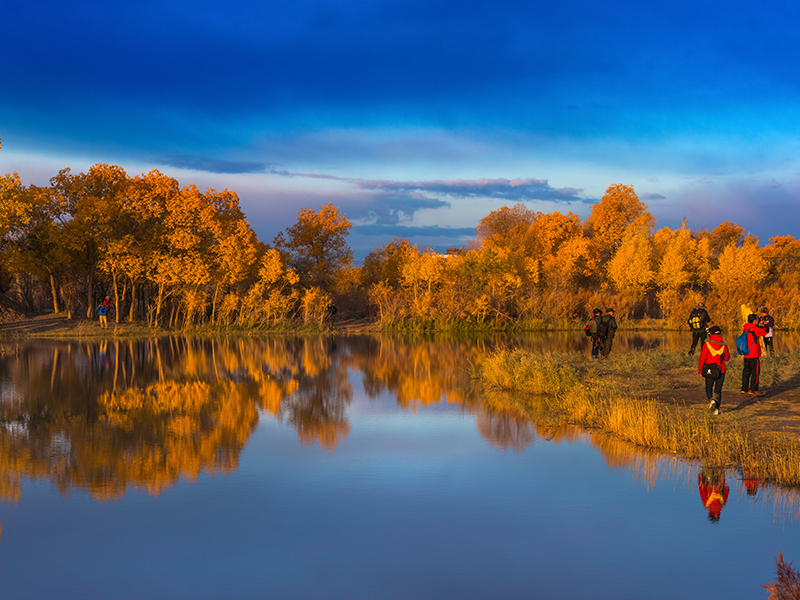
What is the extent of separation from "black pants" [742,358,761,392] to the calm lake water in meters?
5.12

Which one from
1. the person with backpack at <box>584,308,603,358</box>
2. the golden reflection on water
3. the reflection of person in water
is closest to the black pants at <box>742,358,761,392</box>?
the golden reflection on water

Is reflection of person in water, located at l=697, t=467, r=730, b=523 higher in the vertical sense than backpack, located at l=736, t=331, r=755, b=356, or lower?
lower

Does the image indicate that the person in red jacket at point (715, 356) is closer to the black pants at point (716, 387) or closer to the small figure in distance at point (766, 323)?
the black pants at point (716, 387)

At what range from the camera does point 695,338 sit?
82.4ft

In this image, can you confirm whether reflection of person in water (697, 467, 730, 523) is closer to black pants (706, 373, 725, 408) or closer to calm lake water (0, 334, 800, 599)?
calm lake water (0, 334, 800, 599)

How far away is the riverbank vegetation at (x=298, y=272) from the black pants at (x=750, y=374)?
31.5 m

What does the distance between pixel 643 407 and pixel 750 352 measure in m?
3.15

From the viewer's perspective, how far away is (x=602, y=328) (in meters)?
24.0

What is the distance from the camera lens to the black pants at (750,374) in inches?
606

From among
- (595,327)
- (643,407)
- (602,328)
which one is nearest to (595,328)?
(595,327)

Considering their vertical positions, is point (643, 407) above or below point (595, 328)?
below

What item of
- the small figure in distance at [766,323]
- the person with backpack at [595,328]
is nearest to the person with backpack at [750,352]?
the person with backpack at [595,328]

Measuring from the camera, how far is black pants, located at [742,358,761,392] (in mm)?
15391

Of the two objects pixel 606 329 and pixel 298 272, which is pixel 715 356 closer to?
pixel 606 329
